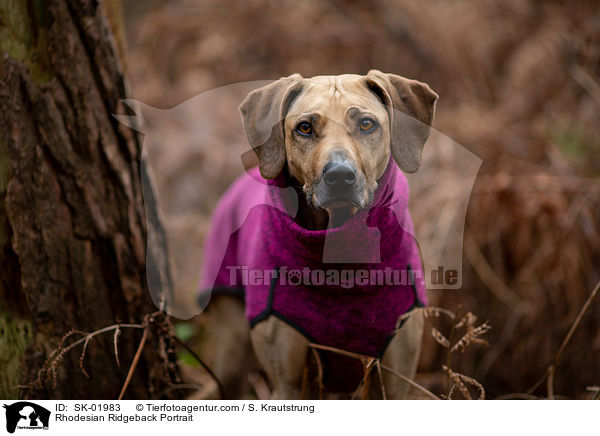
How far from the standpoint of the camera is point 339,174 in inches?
54.7

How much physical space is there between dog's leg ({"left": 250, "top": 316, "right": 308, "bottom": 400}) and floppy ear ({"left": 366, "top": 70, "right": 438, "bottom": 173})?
698mm

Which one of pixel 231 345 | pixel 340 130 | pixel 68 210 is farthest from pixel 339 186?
pixel 231 345

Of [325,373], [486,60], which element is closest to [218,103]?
[325,373]

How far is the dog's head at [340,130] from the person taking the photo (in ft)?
4.68

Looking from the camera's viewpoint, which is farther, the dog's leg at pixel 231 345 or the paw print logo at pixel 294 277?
the dog's leg at pixel 231 345

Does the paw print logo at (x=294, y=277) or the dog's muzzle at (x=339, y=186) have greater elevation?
the dog's muzzle at (x=339, y=186)

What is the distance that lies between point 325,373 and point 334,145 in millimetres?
906

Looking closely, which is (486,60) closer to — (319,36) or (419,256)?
(319,36)

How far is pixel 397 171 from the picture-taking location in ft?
4.96

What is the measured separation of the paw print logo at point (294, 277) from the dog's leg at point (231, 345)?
69 cm

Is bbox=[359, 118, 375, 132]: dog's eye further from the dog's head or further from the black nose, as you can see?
the black nose
